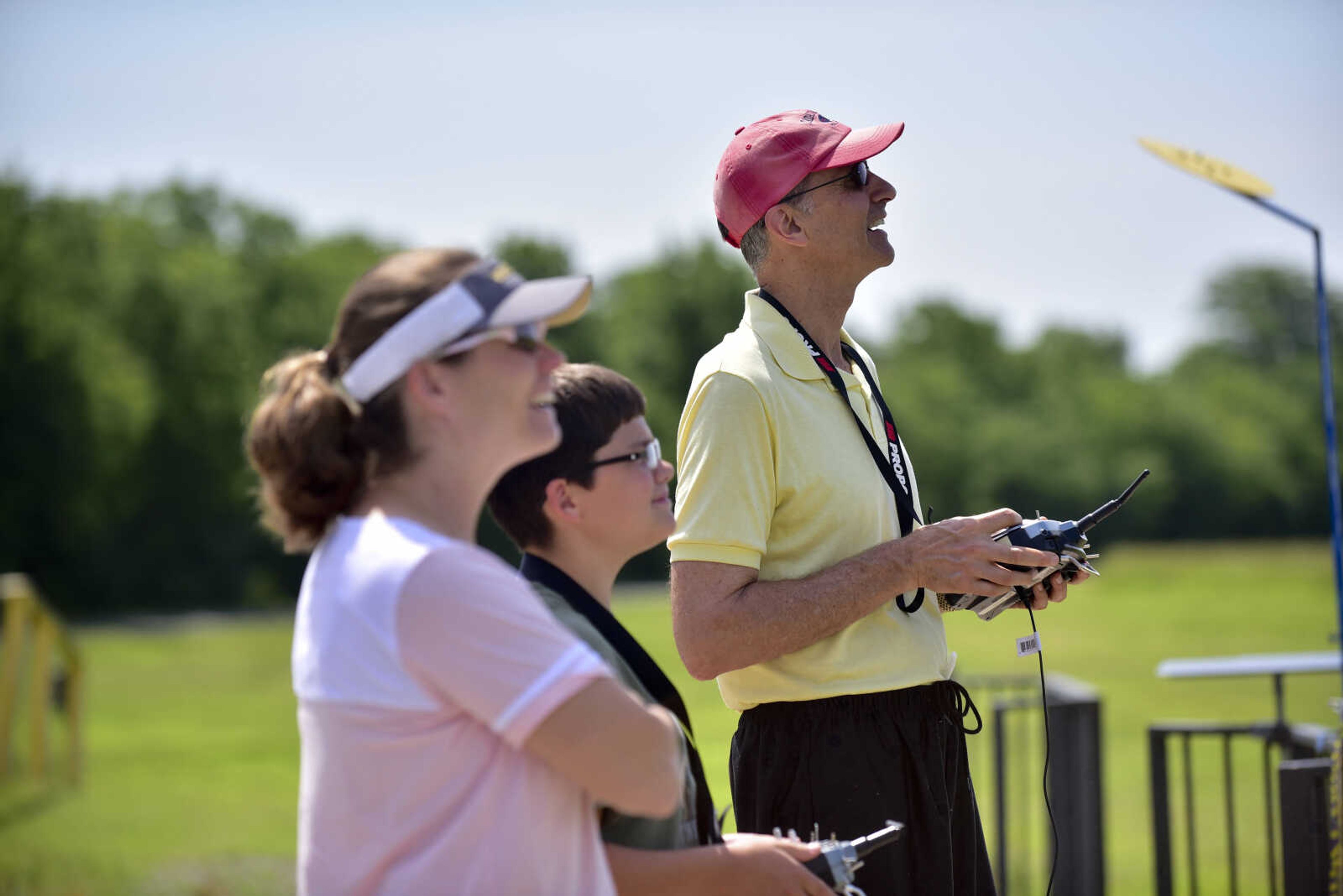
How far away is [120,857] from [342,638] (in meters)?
8.89

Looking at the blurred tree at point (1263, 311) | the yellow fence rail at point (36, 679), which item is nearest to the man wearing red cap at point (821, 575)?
the yellow fence rail at point (36, 679)

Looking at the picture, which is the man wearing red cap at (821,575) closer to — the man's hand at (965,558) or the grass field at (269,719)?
the man's hand at (965,558)

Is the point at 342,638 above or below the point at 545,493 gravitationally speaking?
below

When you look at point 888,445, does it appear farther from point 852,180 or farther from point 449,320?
point 449,320

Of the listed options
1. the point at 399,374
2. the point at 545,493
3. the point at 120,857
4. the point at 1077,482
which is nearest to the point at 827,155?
the point at 545,493

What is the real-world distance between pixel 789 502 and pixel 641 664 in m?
0.70

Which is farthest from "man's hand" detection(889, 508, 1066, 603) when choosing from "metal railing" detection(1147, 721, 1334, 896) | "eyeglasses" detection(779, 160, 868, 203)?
"metal railing" detection(1147, 721, 1334, 896)

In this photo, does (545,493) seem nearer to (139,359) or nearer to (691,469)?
(691,469)

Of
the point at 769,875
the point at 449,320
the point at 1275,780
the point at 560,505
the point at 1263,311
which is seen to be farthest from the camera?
the point at 1263,311

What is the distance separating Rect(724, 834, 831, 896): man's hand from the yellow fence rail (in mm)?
11337

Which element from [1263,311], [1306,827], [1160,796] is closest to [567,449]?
[1306,827]

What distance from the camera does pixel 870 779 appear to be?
2.57 metres

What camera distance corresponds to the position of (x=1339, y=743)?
13.1 feet

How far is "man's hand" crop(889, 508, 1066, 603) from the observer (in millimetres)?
2512
